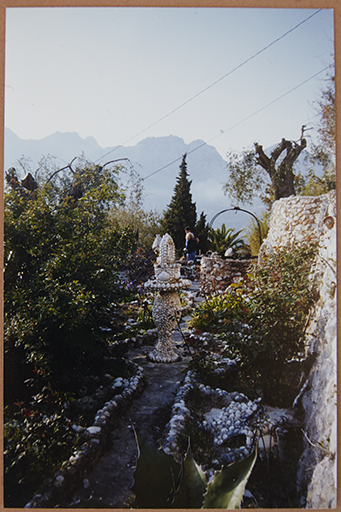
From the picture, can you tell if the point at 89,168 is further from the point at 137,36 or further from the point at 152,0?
the point at 152,0

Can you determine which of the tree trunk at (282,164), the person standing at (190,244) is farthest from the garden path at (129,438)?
the tree trunk at (282,164)

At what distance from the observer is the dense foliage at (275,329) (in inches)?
74.6

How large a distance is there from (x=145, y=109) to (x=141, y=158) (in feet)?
1.02

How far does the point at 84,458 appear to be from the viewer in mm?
1622

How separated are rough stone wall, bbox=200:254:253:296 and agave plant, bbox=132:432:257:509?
374 cm

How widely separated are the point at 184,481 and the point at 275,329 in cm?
107

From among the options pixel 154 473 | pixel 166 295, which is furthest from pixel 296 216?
pixel 154 473

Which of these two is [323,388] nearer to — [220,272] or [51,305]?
[51,305]

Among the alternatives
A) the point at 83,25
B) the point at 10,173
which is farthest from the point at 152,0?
the point at 10,173

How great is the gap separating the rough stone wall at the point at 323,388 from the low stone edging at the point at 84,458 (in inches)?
40.8

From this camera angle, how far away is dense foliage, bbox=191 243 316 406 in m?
1.89

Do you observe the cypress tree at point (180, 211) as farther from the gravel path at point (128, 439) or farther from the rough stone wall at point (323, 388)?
the gravel path at point (128, 439)

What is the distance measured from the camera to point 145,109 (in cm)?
210

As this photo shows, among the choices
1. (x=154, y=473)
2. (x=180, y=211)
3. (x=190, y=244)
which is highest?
(x=180, y=211)
